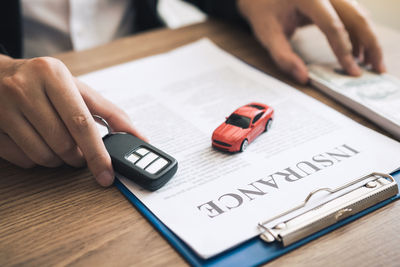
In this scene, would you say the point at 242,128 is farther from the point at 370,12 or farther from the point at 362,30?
the point at 370,12

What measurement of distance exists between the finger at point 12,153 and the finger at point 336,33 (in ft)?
1.93

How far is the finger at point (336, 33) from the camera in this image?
2.33 ft

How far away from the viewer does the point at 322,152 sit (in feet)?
1.69

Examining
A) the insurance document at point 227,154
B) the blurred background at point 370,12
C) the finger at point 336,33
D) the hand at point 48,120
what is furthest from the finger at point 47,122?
the blurred background at point 370,12

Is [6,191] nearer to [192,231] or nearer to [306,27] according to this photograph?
[192,231]

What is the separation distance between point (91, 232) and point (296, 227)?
0.23 metres

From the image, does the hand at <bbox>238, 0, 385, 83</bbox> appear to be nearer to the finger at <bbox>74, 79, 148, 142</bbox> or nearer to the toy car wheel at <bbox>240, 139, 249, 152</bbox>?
the toy car wheel at <bbox>240, 139, 249, 152</bbox>

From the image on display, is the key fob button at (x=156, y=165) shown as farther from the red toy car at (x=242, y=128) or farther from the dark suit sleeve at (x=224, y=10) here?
the dark suit sleeve at (x=224, y=10)

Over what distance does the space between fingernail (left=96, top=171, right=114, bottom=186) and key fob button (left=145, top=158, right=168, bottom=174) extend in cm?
5

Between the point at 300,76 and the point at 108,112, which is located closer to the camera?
the point at 108,112

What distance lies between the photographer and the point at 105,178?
48 centimetres

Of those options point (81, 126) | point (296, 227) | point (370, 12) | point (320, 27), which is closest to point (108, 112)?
point (81, 126)

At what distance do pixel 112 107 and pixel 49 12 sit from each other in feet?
1.86

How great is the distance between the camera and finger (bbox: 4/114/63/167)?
488mm
